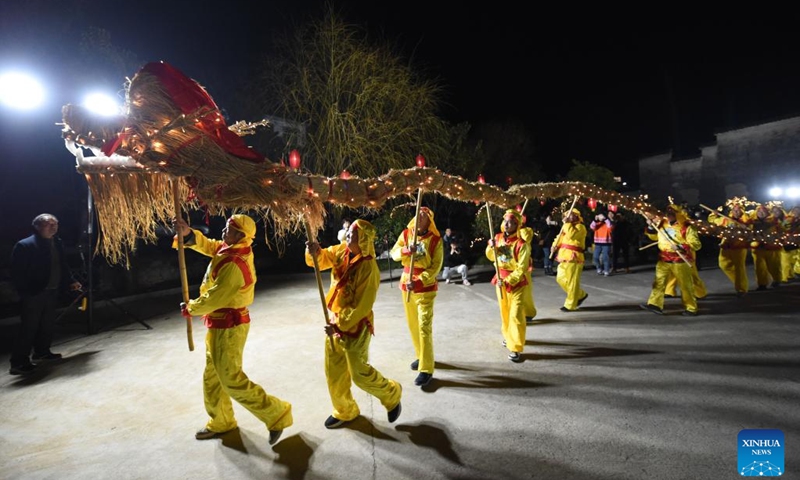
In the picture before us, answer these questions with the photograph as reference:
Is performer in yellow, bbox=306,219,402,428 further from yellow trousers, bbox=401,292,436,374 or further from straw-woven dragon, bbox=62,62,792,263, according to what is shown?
yellow trousers, bbox=401,292,436,374

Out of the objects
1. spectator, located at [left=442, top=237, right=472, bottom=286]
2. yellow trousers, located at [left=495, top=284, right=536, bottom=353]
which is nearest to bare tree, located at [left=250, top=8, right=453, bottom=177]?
spectator, located at [left=442, top=237, right=472, bottom=286]

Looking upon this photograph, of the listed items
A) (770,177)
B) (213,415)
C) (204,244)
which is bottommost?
(213,415)

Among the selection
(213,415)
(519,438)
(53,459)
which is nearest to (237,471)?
(213,415)

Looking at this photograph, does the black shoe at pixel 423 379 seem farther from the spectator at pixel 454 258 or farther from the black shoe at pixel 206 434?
the spectator at pixel 454 258

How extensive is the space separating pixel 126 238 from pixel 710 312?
900 centimetres

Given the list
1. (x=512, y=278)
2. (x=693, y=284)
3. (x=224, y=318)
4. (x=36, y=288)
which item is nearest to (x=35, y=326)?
(x=36, y=288)

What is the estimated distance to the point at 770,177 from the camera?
19.0 m

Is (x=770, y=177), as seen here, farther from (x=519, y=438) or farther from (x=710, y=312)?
(x=519, y=438)

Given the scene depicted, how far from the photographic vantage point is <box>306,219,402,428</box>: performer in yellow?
3.54 m

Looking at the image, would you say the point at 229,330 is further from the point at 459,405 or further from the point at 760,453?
the point at 760,453

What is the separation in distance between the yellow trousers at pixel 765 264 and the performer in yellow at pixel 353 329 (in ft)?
31.6

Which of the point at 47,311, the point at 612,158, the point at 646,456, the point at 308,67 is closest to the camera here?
the point at 646,456

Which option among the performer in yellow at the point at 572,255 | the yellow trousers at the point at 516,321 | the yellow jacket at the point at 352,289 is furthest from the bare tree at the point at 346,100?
the yellow jacket at the point at 352,289

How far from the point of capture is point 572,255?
7449mm
